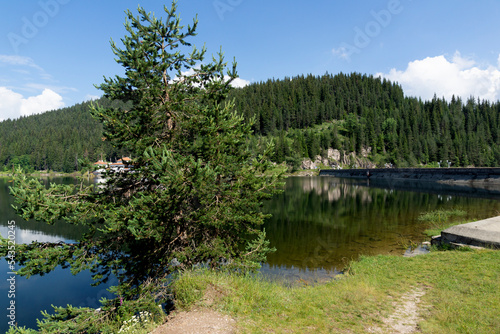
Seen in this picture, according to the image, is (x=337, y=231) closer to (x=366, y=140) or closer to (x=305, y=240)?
(x=305, y=240)

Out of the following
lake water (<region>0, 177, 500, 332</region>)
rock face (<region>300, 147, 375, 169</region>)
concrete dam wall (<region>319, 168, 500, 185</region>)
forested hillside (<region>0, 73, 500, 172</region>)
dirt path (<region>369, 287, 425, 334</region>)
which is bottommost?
lake water (<region>0, 177, 500, 332</region>)

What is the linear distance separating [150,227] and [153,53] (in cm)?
910

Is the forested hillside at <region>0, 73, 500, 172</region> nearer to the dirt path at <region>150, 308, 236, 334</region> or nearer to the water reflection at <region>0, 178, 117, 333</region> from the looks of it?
the water reflection at <region>0, 178, 117, 333</region>

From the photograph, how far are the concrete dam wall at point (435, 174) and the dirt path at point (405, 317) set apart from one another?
257 ft

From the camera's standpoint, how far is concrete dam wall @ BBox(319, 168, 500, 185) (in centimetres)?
7206

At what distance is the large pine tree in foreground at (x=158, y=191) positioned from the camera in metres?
11.6

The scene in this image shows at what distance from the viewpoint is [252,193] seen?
45.3 feet

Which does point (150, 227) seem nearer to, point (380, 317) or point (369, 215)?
point (380, 317)

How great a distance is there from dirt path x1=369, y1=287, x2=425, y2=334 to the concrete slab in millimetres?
9582

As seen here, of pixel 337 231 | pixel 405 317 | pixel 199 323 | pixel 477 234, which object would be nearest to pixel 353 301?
pixel 405 317

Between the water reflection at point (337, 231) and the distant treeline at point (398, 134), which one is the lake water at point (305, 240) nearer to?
the water reflection at point (337, 231)

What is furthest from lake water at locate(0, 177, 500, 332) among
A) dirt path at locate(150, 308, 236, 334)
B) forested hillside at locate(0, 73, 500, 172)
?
forested hillside at locate(0, 73, 500, 172)

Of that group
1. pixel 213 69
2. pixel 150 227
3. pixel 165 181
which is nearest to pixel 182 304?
pixel 150 227

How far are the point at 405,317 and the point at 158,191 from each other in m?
11.1
